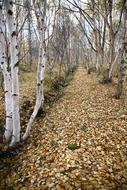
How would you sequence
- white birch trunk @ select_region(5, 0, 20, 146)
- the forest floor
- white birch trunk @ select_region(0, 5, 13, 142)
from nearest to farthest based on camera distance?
the forest floor → white birch trunk @ select_region(5, 0, 20, 146) → white birch trunk @ select_region(0, 5, 13, 142)

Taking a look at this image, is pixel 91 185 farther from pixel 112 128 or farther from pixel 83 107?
pixel 83 107

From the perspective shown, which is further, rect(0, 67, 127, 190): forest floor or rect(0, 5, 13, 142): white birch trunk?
rect(0, 5, 13, 142): white birch trunk

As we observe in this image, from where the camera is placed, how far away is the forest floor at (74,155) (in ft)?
17.6

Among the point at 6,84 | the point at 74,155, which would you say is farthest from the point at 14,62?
the point at 74,155

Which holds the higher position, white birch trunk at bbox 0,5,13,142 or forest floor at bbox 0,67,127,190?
white birch trunk at bbox 0,5,13,142

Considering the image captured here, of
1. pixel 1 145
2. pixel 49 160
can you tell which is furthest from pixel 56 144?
pixel 1 145

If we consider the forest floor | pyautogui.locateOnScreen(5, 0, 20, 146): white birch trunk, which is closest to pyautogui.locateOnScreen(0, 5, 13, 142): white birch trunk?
pyautogui.locateOnScreen(5, 0, 20, 146): white birch trunk

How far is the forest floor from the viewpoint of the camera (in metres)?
5.35

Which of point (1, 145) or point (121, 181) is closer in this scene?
point (121, 181)

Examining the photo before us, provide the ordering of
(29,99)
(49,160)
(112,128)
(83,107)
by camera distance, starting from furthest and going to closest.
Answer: (29,99)
(83,107)
(112,128)
(49,160)

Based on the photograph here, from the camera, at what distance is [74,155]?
6.41m

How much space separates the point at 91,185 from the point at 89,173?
0.46 meters

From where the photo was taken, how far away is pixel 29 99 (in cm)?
1238

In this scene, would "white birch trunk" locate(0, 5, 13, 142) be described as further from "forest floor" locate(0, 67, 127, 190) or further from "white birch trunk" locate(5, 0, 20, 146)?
"forest floor" locate(0, 67, 127, 190)
